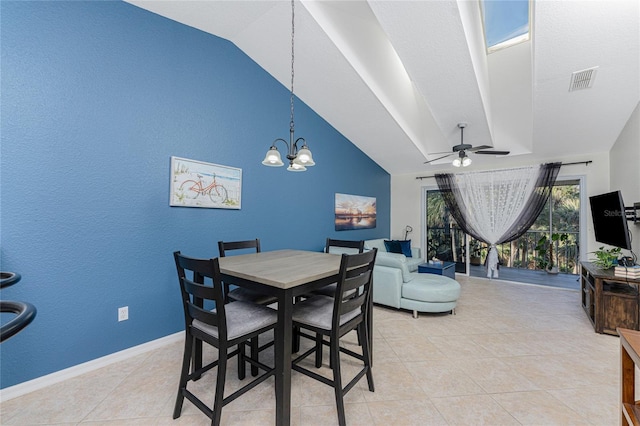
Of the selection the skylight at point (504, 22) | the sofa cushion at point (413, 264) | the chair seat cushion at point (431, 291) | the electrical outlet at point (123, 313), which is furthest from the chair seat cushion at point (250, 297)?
the skylight at point (504, 22)

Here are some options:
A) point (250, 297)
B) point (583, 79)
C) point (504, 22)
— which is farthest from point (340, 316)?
point (504, 22)

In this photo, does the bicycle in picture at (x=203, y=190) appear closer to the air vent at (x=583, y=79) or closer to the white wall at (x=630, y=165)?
the air vent at (x=583, y=79)

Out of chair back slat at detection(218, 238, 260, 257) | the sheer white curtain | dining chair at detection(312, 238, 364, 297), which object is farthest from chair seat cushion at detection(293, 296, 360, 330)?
the sheer white curtain

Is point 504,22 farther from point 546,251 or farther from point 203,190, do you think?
point 546,251

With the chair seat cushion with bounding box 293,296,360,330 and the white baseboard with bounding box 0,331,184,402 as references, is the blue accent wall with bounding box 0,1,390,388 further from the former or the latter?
the chair seat cushion with bounding box 293,296,360,330

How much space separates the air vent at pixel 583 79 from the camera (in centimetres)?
268

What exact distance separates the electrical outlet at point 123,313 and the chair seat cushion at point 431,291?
287 centimetres

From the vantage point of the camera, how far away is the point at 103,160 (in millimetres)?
2162

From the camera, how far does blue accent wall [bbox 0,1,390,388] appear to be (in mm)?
1830

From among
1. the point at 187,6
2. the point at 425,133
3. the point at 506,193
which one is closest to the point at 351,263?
the point at 187,6

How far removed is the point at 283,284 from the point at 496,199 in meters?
5.09

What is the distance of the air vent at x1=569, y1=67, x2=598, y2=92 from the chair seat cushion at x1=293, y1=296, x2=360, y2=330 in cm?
332

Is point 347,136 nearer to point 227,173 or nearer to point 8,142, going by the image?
point 227,173

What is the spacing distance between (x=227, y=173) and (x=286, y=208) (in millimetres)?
1016
